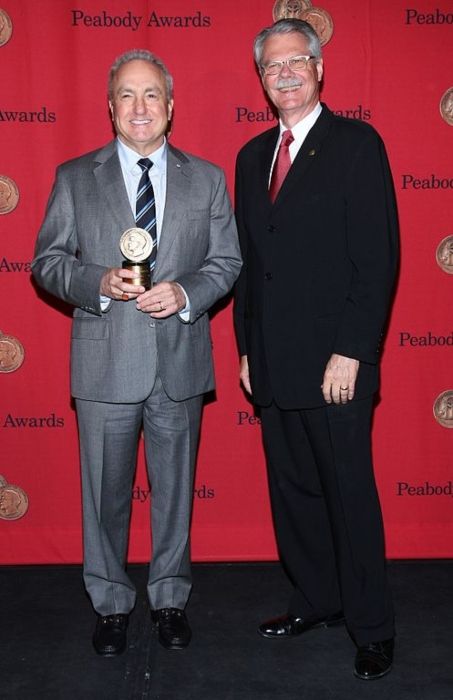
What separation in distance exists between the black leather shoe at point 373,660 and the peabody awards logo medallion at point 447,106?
2.10m

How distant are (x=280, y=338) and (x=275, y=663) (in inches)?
44.2

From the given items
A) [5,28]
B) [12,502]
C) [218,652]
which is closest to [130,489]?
[218,652]

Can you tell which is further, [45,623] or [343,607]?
[45,623]

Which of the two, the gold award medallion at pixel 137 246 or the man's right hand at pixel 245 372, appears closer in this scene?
the gold award medallion at pixel 137 246

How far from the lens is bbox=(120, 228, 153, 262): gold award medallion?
2.58m

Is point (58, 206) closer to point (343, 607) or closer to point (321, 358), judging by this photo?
point (321, 358)

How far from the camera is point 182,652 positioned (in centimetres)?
298

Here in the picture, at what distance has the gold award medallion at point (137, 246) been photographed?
2.58 metres

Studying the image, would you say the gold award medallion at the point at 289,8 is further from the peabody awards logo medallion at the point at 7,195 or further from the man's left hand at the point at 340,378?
the man's left hand at the point at 340,378

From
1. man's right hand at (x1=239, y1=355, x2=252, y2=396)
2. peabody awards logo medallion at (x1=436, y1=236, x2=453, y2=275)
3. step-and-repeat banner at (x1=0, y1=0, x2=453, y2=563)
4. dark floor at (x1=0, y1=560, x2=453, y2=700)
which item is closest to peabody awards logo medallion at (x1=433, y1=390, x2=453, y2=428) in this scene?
step-and-repeat banner at (x1=0, y1=0, x2=453, y2=563)

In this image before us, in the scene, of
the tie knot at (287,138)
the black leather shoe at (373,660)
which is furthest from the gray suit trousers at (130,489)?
the tie knot at (287,138)

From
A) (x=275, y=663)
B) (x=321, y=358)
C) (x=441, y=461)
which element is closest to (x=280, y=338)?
(x=321, y=358)

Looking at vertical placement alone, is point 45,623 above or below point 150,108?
below

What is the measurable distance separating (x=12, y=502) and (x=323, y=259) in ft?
6.32
